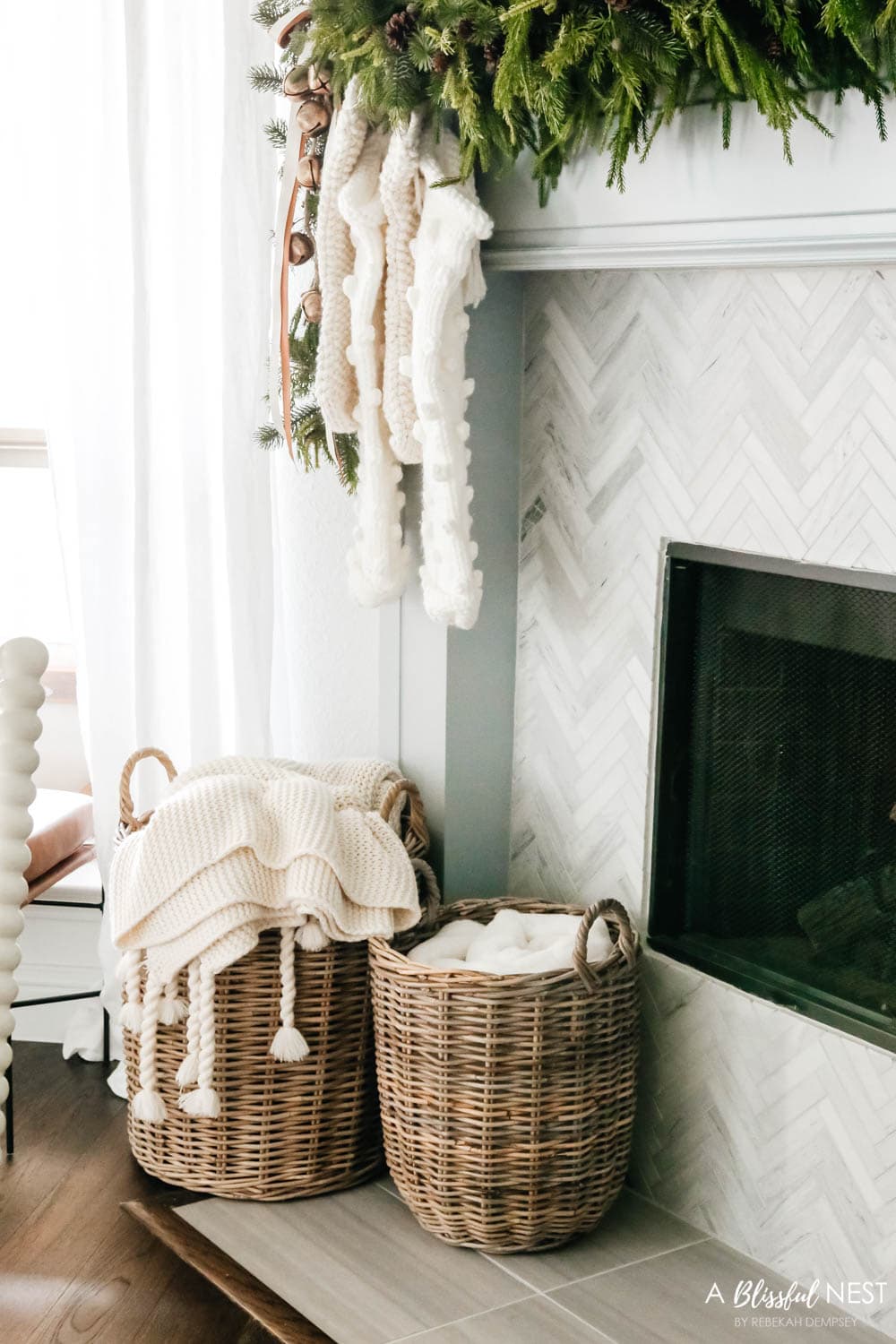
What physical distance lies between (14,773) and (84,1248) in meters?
0.67

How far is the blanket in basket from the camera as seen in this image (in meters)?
2.05

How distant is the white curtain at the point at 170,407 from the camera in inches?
95.3

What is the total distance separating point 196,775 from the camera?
2252 millimetres

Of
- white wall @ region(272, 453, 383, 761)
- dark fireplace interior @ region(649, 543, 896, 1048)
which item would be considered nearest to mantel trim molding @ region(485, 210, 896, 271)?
dark fireplace interior @ region(649, 543, 896, 1048)

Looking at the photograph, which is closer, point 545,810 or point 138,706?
point 545,810

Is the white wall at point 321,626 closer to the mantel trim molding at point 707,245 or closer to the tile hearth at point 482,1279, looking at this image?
the mantel trim molding at point 707,245

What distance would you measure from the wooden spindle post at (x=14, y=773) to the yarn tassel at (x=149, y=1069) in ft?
0.76

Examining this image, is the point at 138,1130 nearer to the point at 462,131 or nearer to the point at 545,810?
the point at 545,810

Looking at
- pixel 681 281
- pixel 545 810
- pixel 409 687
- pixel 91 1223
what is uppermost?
pixel 681 281

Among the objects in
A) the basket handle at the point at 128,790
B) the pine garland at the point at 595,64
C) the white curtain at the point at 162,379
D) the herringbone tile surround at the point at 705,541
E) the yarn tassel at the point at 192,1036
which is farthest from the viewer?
the white curtain at the point at 162,379

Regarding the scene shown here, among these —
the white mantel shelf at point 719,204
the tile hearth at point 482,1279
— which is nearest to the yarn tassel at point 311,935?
the tile hearth at point 482,1279

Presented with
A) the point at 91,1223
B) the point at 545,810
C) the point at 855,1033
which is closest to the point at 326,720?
the point at 545,810

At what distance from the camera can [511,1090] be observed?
1970mm

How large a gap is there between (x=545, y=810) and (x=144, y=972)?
645 millimetres
